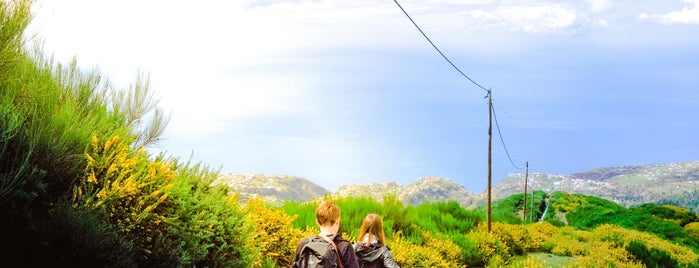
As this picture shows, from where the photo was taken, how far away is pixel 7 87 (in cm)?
747

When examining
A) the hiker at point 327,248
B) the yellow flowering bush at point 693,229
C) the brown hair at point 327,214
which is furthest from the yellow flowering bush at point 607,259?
the yellow flowering bush at point 693,229

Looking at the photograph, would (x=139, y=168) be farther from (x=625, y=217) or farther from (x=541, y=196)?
(x=541, y=196)

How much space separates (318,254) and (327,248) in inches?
5.0

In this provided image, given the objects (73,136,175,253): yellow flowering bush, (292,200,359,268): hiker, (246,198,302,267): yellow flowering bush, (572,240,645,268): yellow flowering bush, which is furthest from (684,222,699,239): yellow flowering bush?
(73,136,175,253): yellow flowering bush

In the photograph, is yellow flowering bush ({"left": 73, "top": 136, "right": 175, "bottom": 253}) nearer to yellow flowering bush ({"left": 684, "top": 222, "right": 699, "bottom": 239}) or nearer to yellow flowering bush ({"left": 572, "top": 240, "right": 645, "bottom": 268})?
yellow flowering bush ({"left": 572, "top": 240, "right": 645, "bottom": 268})

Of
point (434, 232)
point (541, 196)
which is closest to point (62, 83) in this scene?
point (434, 232)

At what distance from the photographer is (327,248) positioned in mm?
7336

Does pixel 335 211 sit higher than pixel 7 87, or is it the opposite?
pixel 7 87

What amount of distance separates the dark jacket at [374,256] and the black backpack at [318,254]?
5.13ft

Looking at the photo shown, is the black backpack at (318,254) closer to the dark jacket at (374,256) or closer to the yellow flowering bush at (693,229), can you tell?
the dark jacket at (374,256)

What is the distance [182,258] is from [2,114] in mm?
2348

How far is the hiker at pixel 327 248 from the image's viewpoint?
7.35 meters

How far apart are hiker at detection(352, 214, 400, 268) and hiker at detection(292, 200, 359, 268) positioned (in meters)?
1.49

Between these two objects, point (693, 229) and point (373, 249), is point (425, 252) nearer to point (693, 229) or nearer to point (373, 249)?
point (373, 249)
